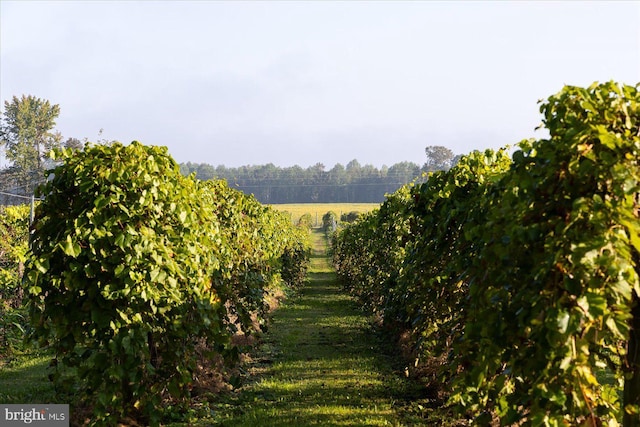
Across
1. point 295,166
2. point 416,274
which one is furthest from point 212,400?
point 295,166

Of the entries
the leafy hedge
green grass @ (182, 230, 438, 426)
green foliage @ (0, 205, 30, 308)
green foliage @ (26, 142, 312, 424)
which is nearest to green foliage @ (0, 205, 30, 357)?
green foliage @ (0, 205, 30, 308)

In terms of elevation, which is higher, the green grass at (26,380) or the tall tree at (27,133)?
the tall tree at (27,133)

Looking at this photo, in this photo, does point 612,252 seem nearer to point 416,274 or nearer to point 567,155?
point 567,155

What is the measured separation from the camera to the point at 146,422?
18.9ft

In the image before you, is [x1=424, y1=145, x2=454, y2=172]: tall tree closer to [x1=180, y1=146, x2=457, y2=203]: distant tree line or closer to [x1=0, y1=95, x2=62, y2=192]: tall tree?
[x1=180, y1=146, x2=457, y2=203]: distant tree line

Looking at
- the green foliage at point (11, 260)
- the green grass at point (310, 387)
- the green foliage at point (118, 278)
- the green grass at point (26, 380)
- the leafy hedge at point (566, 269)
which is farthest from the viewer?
the green foliage at point (11, 260)

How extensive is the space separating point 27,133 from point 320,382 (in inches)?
2383

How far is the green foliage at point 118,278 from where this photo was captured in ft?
16.2

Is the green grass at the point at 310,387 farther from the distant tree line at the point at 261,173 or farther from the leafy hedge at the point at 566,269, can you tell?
the distant tree line at the point at 261,173

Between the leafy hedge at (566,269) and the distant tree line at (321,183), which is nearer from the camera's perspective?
the leafy hedge at (566,269)

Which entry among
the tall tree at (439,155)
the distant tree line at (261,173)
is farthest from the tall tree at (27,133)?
the tall tree at (439,155)

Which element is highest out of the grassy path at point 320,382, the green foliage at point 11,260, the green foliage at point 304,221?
the green foliage at point 11,260

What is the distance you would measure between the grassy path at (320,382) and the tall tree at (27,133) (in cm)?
5311

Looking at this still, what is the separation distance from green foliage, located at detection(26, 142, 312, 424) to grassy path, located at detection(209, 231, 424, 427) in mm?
1436
